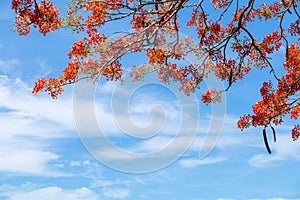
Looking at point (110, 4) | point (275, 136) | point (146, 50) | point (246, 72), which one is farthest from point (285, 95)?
point (110, 4)

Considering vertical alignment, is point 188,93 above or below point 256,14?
below

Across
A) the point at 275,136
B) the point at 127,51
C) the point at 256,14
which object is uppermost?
the point at 256,14

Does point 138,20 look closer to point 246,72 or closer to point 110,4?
point 110,4

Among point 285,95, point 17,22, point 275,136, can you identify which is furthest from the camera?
point 285,95

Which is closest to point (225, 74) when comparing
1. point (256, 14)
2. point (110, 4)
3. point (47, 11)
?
point (256, 14)

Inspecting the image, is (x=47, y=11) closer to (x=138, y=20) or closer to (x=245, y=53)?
(x=138, y=20)

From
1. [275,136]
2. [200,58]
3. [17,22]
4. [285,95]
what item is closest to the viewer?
[17,22]

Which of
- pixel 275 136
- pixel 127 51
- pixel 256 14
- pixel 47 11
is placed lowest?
pixel 275 136

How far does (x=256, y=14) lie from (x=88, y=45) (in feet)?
11.7

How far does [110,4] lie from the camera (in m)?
7.75

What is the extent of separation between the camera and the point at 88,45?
7965 millimetres

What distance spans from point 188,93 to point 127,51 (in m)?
2.22

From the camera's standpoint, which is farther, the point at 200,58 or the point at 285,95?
the point at 285,95

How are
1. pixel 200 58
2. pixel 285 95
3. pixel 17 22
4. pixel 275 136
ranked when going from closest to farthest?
pixel 17 22, pixel 275 136, pixel 200 58, pixel 285 95
